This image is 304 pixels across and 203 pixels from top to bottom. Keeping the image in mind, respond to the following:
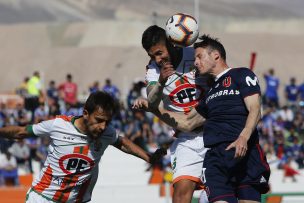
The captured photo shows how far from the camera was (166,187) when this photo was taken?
44.4ft

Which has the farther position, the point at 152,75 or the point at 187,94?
the point at 187,94

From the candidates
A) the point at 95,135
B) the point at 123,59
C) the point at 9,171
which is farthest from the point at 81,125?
the point at 123,59

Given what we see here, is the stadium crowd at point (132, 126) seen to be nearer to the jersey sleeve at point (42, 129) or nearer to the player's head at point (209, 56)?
the jersey sleeve at point (42, 129)

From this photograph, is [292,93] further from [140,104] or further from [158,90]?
[140,104]

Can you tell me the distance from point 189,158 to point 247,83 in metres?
1.52

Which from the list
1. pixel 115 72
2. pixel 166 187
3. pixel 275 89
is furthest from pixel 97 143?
pixel 115 72

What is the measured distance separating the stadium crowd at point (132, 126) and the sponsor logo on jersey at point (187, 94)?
9.30m

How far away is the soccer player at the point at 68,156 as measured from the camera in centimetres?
750

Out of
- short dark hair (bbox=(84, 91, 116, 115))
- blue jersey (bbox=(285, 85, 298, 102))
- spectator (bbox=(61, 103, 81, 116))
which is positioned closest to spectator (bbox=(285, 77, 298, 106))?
blue jersey (bbox=(285, 85, 298, 102))

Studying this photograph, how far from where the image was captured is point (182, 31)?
809cm

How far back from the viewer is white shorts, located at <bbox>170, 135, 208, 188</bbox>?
8383 mm

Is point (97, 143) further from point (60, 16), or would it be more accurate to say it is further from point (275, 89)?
point (60, 16)

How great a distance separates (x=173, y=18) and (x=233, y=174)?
1.78 m

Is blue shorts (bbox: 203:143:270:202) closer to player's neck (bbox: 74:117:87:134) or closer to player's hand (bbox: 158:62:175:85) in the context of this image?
player's hand (bbox: 158:62:175:85)
